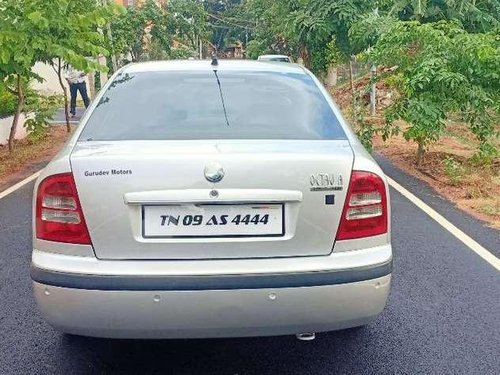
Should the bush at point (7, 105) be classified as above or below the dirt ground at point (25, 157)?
above

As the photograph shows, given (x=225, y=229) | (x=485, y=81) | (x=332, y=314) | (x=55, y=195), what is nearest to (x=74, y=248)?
(x=55, y=195)

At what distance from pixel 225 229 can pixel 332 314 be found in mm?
595

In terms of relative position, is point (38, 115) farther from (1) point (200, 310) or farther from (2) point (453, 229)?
(1) point (200, 310)

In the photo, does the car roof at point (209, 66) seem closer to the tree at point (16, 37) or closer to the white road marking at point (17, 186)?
the tree at point (16, 37)

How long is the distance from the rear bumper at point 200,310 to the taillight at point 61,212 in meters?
0.23

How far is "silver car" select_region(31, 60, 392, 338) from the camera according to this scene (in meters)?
2.71

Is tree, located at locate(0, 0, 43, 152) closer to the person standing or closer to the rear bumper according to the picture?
the rear bumper

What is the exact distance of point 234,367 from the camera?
11.0 ft

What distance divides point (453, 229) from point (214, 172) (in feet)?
13.5

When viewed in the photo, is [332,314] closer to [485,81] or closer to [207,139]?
[207,139]

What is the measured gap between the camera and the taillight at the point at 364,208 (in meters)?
2.88

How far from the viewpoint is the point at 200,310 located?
2.71 m

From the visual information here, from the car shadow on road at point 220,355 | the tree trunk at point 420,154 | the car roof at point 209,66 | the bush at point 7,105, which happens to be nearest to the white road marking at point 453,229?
Answer: the tree trunk at point 420,154

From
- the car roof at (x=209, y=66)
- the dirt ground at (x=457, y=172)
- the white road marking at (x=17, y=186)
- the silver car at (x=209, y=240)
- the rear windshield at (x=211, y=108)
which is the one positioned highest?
the car roof at (x=209, y=66)
